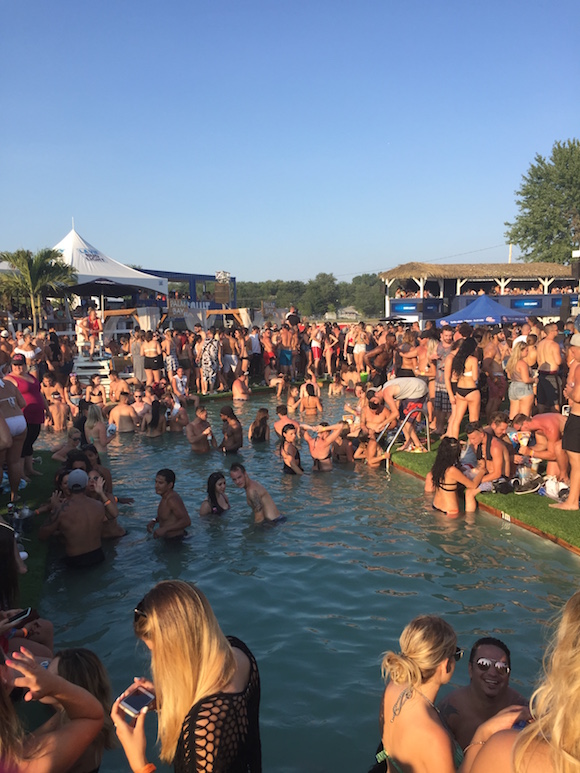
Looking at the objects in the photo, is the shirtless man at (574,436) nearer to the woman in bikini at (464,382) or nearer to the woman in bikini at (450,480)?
the woman in bikini at (450,480)

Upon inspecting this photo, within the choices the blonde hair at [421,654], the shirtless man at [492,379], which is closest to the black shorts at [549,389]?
the shirtless man at [492,379]

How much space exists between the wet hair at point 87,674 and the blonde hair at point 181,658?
2.22ft

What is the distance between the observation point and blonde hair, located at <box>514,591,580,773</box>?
1.60 m

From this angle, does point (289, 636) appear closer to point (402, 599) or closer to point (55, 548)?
point (402, 599)

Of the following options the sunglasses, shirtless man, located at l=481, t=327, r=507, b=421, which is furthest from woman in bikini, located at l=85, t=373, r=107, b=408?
the sunglasses

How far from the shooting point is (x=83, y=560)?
712 centimetres

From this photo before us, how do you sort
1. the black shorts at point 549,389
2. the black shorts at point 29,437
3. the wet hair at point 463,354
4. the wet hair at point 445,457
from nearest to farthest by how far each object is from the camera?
the wet hair at point 445,457 < the black shorts at point 29,437 < the wet hair at point 463,354 < the black shorts at point 549,389

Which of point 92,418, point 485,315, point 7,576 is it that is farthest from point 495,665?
point 485,315

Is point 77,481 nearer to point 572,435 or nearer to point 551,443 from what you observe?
point 572,435

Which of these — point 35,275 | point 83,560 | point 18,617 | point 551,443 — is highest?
point 35,275

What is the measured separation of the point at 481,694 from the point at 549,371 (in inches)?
345

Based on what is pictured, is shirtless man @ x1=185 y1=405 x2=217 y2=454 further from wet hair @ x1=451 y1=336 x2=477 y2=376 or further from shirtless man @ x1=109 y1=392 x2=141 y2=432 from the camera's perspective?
wet hair @ x1=451 y1=336 x2=477 y2=376

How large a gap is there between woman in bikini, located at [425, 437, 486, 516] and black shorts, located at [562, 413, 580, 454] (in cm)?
131

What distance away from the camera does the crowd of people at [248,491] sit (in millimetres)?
2434
